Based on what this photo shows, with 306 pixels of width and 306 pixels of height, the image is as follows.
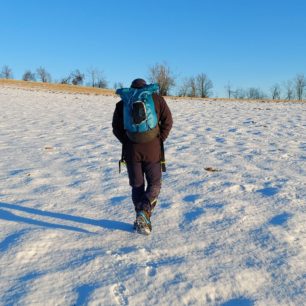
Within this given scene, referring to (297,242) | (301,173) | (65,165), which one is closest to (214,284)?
(297,242)

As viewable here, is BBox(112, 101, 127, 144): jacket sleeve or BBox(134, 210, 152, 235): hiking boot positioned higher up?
BBox(112, 101, 127, 144): jacket sleeve

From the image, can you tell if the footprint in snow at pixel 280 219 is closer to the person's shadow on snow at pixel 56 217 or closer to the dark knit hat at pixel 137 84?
the person's shadow on snow at pixel 56 217

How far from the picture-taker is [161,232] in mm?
4129

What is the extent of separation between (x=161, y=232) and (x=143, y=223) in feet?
0.97

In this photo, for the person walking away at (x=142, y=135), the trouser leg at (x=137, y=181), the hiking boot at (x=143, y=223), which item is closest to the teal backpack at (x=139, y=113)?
the person walking away at (x=142, y=135)

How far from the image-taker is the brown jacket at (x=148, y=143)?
156 inches

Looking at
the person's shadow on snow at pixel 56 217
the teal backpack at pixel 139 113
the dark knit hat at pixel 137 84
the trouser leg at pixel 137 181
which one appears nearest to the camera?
the teal backpack at pixel 139 113

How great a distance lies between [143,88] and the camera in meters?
3.86

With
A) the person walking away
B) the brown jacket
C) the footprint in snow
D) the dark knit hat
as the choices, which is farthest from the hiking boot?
the footprint in snow

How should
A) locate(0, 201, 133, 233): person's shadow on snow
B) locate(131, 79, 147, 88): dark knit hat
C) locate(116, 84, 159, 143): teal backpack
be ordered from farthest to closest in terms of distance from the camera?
locate(0, 201, 133, 233): person's shadow on snow → locate(131, 79, 147, 88): dark knit hat → locate(116, 84, 159, 143): teal backpack

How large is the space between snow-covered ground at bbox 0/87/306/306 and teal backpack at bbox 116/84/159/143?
1.12 metres

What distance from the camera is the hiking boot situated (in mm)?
3947

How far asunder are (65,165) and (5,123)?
6760 mm

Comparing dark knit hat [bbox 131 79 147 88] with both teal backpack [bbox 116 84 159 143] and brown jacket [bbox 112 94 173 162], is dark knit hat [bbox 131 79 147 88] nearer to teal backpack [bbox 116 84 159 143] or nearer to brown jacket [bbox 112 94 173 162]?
teal backpack [bbox 116 84 159 143]
